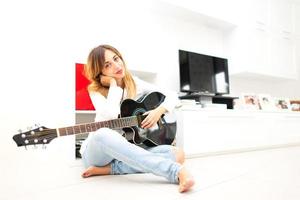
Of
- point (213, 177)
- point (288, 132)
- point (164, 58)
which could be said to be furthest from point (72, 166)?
point (288, 132)

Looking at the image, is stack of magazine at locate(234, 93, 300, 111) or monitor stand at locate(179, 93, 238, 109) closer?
monitor stand at locate(179, 93, 238, 109)

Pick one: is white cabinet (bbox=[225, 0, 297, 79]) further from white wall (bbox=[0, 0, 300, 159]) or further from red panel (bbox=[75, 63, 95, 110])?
red panel (bbox=[75, 63, 95, 110])

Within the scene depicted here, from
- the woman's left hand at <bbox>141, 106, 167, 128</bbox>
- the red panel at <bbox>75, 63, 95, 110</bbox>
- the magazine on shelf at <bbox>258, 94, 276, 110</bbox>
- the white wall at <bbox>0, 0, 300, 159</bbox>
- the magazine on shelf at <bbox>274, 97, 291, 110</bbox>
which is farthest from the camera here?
the magazine on shelf at <bbox>274, 97, 291, 110</bbox>

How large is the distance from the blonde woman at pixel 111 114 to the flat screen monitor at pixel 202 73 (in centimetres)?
122

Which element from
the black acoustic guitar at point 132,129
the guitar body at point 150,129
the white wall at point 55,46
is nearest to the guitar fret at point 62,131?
the black acoustic guitar at point 132,129

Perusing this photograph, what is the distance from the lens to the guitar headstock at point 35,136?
1075 millimetres

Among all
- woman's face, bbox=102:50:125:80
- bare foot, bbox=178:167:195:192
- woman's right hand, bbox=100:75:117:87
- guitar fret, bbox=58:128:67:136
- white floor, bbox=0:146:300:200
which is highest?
woman's face, bbox=102:50:125:80

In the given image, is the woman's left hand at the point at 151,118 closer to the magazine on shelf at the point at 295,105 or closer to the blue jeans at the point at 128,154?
the blue jeans at the point at 128,154

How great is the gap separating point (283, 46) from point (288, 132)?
1277mm

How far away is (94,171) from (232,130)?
168 centimetres

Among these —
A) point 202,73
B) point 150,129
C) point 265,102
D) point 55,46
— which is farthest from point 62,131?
point 265,102

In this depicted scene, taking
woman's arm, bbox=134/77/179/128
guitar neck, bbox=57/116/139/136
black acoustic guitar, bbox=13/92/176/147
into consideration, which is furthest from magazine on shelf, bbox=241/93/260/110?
guitar neck, bbox=57/116/139/136

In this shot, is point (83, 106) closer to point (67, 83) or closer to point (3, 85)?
point (67, 83)

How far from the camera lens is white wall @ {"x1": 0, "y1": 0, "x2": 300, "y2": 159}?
5.54 ft
